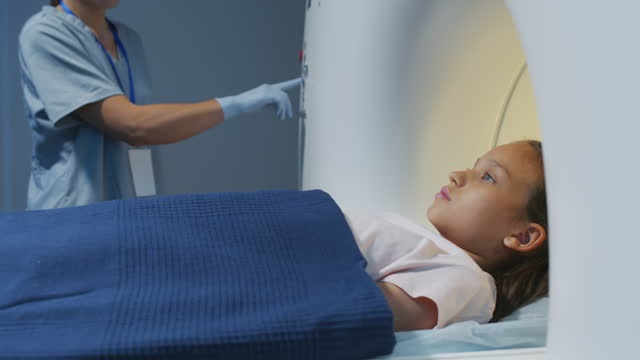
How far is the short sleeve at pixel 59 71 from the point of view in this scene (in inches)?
54.6

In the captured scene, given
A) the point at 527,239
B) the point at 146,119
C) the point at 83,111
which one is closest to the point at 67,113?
the point at 83,111

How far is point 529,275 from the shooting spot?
103cm

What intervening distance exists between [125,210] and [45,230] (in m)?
0.09

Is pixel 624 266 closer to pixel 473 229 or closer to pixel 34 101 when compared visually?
pixel 473 229

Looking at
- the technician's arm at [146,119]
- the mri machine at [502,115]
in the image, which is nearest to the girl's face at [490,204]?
the mri machine at [502,115]

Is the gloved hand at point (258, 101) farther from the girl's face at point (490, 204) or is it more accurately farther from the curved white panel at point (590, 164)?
the curved white panel at point (590, 164)

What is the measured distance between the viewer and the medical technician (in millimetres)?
1403

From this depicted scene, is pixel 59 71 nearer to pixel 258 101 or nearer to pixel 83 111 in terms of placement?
pixel 83 111

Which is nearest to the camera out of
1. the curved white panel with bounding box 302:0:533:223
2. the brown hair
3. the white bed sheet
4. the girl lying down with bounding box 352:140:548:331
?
the white bed sheet

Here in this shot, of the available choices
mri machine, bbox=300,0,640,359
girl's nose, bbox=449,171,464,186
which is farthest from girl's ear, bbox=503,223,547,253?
mri machine, bbox=300,0,640,359

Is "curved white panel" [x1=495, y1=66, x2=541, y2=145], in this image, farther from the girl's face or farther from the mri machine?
the girl's face

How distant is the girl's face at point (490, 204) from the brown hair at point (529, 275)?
0.05ft

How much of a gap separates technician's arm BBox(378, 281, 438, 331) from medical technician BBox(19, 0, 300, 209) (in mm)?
825

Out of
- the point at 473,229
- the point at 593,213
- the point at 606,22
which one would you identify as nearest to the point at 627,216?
the point at 593,213
